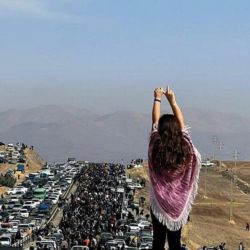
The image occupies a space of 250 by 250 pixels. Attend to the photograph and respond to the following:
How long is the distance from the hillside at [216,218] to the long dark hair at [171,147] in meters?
40.5

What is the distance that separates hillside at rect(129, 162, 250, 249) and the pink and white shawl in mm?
40473

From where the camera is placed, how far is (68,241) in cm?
3656

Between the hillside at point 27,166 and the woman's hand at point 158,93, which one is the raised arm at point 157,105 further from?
the hillside at point 27,166

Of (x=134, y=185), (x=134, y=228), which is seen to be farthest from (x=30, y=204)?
(x=134, y=185)

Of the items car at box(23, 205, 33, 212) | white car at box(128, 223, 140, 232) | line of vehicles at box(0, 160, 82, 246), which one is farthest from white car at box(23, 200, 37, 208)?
white car at box(128, 223, 140, 232)

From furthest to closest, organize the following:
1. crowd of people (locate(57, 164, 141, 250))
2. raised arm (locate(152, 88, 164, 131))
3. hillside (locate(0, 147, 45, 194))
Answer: hillside (locate(0, 147, 45, 194))
crowd of people (locate(57, 164, 141, 250))
raised arm (locate(152, 88, 164, 131))

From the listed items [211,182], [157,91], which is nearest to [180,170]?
[157,91]

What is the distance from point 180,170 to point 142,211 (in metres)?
52.5

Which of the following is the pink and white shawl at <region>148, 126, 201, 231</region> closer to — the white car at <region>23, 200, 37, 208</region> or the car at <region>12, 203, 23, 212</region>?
the car at <region>12, 203, 23, 212</region>

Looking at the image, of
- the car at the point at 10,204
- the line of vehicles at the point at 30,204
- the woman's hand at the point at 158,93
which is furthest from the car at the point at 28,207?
the woman's hand at the point at 158,93

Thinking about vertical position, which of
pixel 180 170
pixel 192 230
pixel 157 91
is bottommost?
pixel 192 230

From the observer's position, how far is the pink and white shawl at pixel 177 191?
520 centimetres

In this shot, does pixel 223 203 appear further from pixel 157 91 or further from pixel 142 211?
pixel 157 91

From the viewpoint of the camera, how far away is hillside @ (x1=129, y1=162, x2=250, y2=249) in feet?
177
